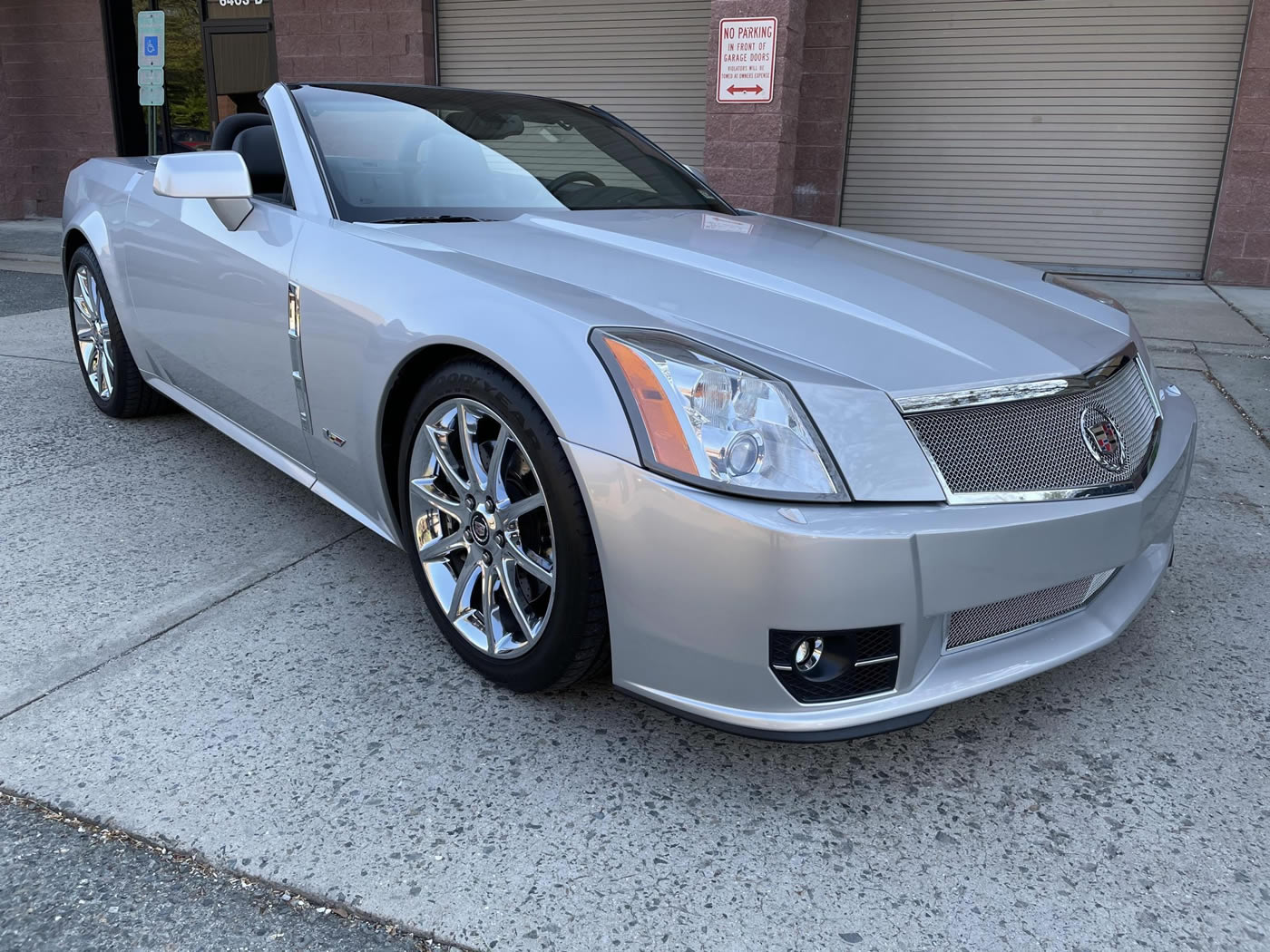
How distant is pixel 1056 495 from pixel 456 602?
1322 millimetres

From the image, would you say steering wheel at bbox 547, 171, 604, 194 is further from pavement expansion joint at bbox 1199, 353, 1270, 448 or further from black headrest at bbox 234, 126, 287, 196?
pavement expansion joint at bbox 1199, 353, 1270, 448

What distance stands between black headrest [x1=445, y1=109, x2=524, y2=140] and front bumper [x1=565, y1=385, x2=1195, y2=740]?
1633mm

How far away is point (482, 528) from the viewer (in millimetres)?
2285

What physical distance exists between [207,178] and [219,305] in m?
0.40

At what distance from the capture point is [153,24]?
29.8 ft

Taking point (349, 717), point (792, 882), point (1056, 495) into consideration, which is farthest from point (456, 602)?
point (1056, 495)

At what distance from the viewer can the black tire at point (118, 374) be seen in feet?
13.2

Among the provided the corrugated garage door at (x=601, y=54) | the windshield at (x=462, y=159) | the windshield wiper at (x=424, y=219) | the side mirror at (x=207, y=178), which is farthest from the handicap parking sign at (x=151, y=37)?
the windshield wiper at (x=424, y=219)

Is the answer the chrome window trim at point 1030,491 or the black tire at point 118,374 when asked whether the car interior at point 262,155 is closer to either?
the black tire at point 118,374

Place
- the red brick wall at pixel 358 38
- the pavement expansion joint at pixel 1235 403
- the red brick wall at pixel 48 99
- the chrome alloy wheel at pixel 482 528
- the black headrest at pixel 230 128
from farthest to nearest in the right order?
the red brick wall at pixel 48 99, the red brick wall at pixel 358 38, the pavement expansion joint at pixel 1235 403, the black headrest at pixel 230 128, the chrome alloy wheel at pixel 482 528

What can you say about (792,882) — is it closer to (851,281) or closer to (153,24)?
(851,281)

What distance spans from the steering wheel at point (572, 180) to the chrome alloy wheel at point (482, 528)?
3.59 feet

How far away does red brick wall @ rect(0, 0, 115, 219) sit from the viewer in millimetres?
12891

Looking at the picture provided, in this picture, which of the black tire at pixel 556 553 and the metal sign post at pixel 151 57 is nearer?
the black tire at pixel 556 553
